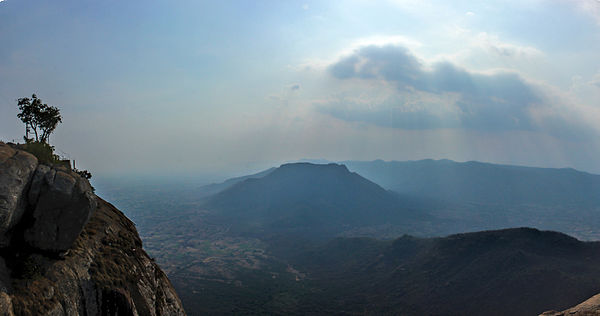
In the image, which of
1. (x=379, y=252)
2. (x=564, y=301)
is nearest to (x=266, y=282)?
(x=379, y=252)

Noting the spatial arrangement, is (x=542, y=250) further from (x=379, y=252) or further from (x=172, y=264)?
(x=172, y=264)

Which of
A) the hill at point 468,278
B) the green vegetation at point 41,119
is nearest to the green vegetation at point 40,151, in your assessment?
the green vegetation at point 41,119

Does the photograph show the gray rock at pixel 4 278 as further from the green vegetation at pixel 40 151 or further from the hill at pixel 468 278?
the hill at pixel 468 278

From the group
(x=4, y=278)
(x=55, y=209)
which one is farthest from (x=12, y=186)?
(x=4, y=278)

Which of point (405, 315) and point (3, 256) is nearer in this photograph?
point (3, 256)

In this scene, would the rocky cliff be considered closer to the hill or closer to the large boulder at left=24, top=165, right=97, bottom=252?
the large boulder at left=24, top=165, right=97, bottom=252

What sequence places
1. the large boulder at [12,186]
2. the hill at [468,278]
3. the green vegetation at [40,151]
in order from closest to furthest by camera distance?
the large boulder at [12,186], the green vegetation at [40,151], the hill at [468,278]
